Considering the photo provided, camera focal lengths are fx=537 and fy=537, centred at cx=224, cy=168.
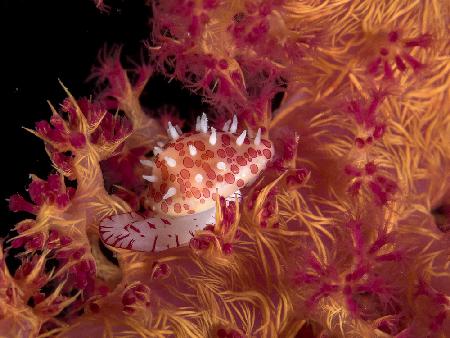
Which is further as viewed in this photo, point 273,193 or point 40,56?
point 40,56

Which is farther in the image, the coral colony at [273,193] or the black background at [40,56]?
the black background at [40,56]

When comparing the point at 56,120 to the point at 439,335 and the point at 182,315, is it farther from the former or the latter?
the point at 439,335

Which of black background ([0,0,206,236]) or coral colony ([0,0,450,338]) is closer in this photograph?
coral colony ([0,0,450,338])

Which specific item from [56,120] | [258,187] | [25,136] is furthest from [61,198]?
[25,136]
